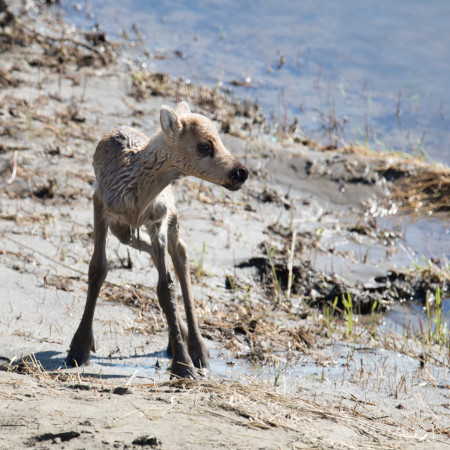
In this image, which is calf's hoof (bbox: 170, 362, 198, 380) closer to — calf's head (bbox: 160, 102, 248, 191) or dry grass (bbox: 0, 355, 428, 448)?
dry grass (bbox: 0, 355, 428, 448)

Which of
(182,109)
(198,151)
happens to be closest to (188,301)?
(198,151)

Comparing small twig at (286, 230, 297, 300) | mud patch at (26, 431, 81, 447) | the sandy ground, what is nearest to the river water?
the sandy ground

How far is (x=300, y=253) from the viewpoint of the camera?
Answer: 8148 millimetres

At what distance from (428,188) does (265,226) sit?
290 centimetres

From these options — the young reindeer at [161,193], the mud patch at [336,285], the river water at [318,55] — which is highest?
the river water at [318,55]

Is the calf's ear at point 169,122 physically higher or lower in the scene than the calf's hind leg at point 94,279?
higher

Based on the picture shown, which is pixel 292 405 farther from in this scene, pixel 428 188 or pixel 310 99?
pixel 310 99

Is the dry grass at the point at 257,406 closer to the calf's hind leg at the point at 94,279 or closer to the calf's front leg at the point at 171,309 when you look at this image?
the calf's front leg at the point at 171,309

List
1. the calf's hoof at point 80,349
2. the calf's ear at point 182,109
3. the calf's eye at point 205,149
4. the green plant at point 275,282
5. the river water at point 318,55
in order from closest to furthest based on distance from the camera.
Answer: the calf's eye at point 205,149 → the calf's hoof at point 80,349 → the calf's ear at point 182,109 → the green plant at point 275,282 → the river water at point 318,55

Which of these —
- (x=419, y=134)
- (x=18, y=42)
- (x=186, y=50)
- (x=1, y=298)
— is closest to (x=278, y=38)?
(x=186, y=50)

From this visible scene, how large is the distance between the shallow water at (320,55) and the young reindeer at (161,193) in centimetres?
650

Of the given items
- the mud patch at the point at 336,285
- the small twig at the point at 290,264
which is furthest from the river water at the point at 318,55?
the small twig at the point at 290,264

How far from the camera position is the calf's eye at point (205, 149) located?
16.1 ft

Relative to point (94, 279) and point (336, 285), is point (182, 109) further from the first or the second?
point (336, 285)
